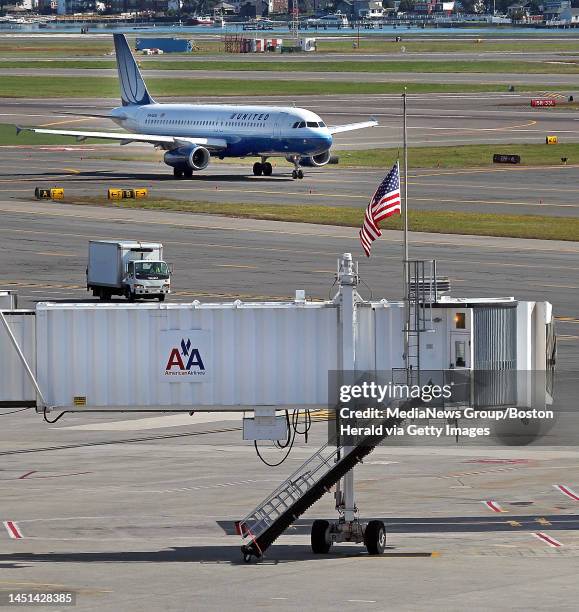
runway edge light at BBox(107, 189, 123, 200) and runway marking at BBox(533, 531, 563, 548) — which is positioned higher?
runway edge light at BBox(107, 189, 123, 200)

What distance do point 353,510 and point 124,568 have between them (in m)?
5.38

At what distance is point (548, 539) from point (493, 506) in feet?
13.0

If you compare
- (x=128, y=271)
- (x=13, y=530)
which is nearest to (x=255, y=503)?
(x=13, y=530)

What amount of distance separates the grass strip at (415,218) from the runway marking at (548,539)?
6384cm

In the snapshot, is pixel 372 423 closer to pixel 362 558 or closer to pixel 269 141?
pixel 362 558

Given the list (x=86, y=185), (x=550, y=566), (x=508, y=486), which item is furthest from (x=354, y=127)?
(x=550, y=566)

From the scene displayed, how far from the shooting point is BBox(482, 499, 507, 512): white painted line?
4181 cm

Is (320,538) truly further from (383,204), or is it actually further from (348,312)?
(383,204)

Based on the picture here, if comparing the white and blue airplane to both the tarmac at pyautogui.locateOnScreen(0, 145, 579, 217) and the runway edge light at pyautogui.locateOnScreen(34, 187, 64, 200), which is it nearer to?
the tarmac at pyautogui.locateOnScreen(0, 145, 579, 217)

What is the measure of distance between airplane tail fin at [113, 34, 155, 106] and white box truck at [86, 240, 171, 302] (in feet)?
214

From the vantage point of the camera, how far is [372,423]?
3644cm

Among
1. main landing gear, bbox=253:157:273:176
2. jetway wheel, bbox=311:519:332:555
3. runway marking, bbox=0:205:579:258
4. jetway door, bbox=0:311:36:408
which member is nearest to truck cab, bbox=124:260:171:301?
runway marking, bbox=0:205:579:258

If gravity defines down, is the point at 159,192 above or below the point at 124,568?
above

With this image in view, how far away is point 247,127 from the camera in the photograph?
437 ft
